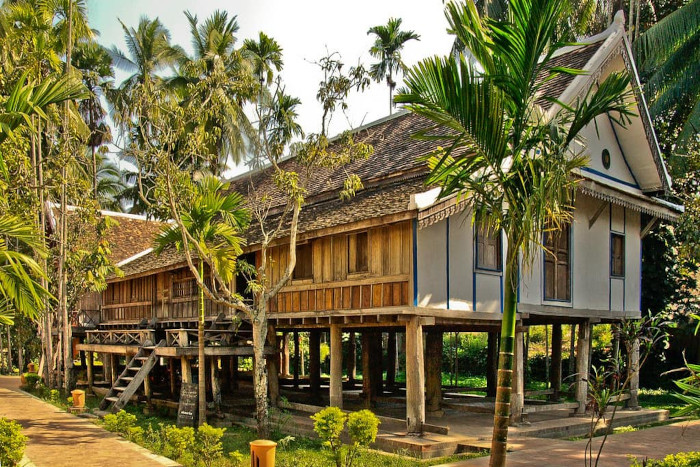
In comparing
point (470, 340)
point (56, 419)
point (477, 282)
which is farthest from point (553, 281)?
point (470, 340)

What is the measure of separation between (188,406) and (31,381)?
10.8 metres

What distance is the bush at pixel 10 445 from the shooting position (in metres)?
9.22

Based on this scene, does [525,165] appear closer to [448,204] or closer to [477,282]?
[448,204]

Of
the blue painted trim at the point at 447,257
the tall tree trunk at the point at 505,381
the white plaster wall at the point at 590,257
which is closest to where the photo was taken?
the tall tree trunk at the point at 505,381

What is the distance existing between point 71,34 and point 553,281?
14903 millimetres

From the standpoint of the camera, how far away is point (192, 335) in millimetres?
16984

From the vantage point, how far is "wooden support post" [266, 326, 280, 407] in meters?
16.9

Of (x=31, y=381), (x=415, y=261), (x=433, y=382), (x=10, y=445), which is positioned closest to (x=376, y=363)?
(x=433, y=382)

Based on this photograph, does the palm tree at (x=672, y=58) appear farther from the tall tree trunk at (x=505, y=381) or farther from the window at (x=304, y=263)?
the tall tree trunk at (x=505, y=381)

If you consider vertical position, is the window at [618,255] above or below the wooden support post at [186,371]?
above

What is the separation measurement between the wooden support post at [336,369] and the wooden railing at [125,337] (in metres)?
5.43

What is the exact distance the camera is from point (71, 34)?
2045cm

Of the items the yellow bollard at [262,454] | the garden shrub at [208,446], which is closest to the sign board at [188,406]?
the garden shrub at [208,446]

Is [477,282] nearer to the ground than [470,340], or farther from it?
farther from it
